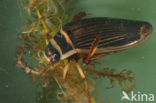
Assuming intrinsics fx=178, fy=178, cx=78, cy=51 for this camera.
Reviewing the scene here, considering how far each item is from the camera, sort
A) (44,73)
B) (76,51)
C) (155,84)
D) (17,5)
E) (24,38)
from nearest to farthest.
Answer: (76,51)
(44,73)
(24,38)
(17,5)
(155,84)

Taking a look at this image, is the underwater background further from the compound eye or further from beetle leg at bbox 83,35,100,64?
beetle leg at bbox 83,35,100,64

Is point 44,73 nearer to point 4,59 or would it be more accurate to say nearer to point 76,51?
point 76,51

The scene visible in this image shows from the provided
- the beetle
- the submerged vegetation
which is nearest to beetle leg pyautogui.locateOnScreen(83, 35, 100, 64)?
the beetle

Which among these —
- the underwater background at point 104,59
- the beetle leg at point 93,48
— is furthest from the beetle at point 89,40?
the underwater background at point 104,59

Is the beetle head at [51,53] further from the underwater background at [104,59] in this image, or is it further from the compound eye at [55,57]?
the underwater background at [104,59]

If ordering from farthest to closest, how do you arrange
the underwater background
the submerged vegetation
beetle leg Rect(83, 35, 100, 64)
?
the underwater background
the submerged vegetation
beetle leg Rect(83, 35, 100, 64)

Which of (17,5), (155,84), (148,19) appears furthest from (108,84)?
(17,5)
